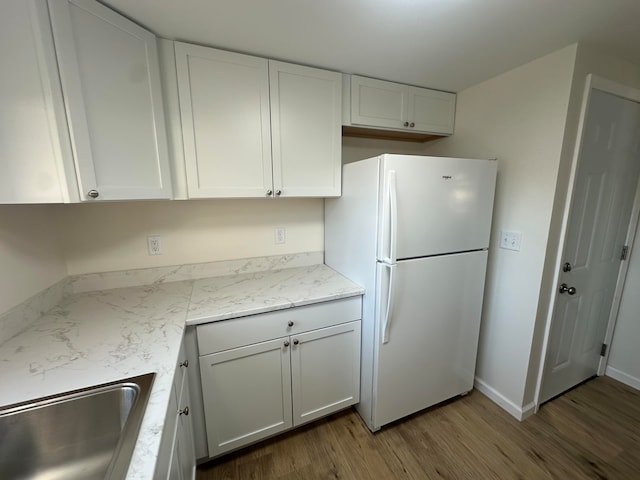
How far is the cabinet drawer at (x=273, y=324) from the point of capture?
1272mm

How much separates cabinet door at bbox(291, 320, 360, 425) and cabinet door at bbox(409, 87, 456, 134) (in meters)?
1.45

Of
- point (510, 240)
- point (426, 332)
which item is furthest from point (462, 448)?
point (510, 240)

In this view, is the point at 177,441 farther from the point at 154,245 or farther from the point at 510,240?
the point at 510,240

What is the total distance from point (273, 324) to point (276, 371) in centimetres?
28

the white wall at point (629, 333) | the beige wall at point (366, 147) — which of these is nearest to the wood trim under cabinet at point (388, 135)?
the beige wall at point (366, 147)

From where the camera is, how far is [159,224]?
1.65 m

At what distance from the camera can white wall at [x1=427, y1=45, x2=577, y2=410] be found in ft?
4.76

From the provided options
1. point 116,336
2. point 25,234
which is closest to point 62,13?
point 25,234

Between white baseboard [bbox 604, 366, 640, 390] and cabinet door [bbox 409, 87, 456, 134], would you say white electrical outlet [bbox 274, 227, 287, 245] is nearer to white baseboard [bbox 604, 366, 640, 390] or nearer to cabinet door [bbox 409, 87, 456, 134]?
cabinet door [bbox 409, 87, 456, 134]

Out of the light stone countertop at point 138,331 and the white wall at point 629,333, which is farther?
the white wall at point 629,333

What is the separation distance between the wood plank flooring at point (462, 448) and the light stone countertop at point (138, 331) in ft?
2.87

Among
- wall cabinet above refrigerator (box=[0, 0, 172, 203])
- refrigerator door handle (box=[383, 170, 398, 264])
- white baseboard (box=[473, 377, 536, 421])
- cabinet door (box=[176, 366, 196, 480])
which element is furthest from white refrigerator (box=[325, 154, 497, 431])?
wall cabinet above refrigerator (box=[0, 0, 172, 203])

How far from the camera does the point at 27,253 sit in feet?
3.95

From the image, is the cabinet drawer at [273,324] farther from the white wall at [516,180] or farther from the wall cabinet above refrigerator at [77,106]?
the white wall at [516,180]
